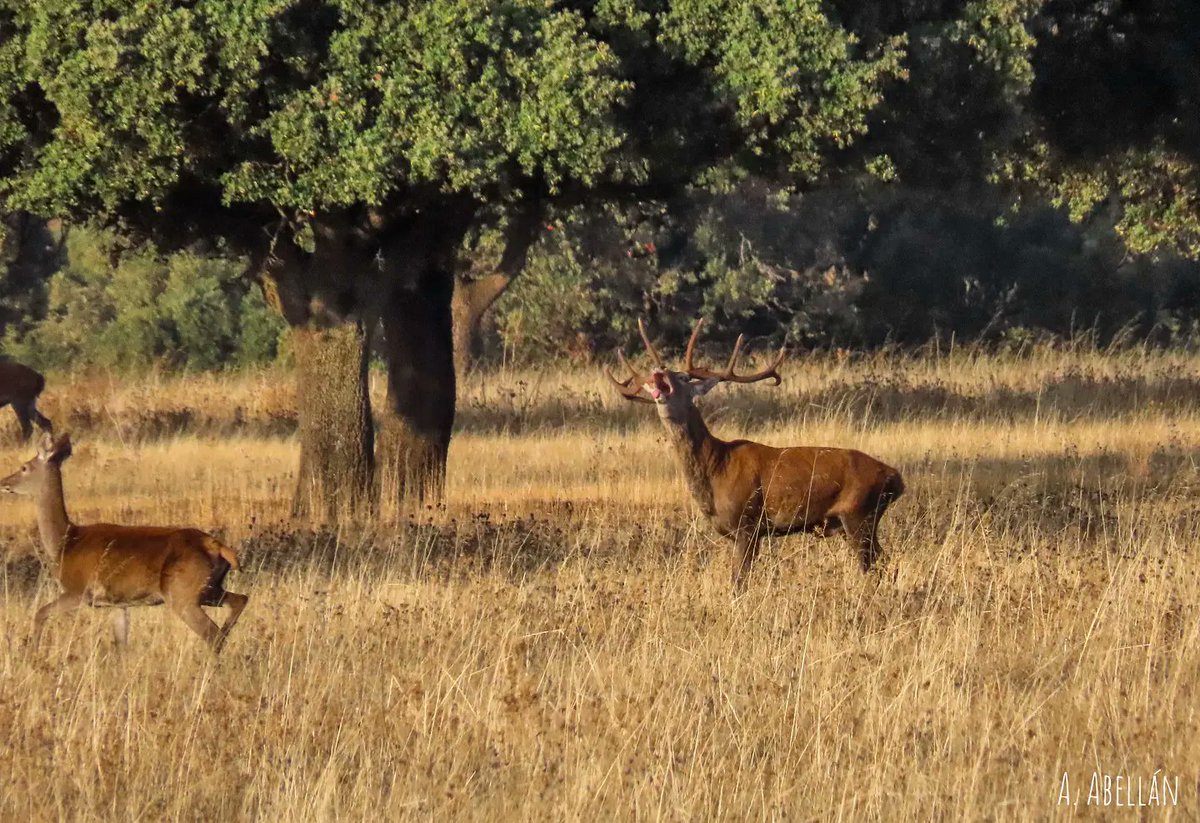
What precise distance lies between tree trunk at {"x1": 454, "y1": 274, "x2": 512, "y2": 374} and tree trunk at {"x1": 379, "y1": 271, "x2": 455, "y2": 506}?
319 inches

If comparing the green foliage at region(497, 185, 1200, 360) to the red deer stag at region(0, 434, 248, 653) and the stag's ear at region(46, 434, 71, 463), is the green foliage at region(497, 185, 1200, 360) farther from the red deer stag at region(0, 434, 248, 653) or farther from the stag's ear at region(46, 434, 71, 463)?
the red deer stag at region(0, 434, 248, 653)

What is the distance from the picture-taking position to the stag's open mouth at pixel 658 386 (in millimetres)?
10820

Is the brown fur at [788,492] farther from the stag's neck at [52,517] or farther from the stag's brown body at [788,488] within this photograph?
the stag's neck at [52,517]

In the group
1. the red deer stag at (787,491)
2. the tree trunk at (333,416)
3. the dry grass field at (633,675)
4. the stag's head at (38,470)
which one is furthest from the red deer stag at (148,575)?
the tree trunk at (333,416)

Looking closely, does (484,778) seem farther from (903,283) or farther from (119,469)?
(903,283)

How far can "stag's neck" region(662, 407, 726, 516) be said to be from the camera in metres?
10.7

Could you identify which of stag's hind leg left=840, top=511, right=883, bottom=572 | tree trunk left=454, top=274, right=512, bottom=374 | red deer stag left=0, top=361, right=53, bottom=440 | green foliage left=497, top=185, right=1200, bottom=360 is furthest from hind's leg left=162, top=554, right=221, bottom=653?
green foliage left=497, top=185, right=1200, bottom=360

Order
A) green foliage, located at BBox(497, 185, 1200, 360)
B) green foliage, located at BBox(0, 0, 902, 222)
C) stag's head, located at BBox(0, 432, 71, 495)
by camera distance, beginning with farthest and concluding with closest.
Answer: green foliage, located at BBox(497, 185, 1200, 360), green foliage, located at BBox(0, 0, 902, 222), stag's head, located at BBox(0, 432, 71, 495)

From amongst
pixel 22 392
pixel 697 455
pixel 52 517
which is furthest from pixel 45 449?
pixel 22 392

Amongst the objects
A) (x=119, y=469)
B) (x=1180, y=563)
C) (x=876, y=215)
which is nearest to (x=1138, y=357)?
(x=876, y=215)

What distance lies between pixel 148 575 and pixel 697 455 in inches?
142

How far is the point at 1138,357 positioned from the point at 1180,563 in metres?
19.8

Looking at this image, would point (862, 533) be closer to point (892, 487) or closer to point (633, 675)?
point (892, 487)

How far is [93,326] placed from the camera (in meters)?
37.1
